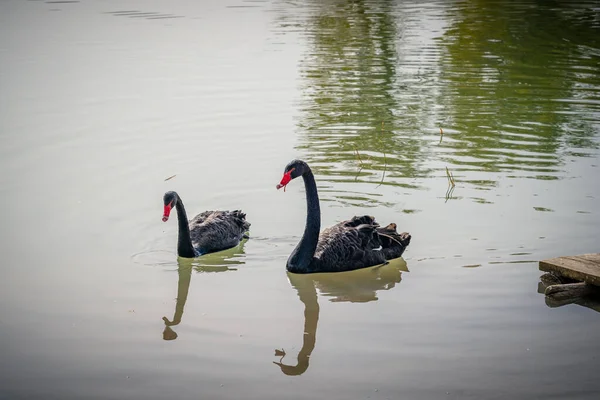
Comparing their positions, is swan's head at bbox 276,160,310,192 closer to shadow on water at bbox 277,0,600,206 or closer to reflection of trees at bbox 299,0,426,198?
shadow on water at bbox 277,0,600,206

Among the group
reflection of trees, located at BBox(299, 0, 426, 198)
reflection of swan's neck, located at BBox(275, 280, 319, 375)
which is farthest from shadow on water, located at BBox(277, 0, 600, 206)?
reflection of swan's neck, located at BBox(275, 280, 319, 375)

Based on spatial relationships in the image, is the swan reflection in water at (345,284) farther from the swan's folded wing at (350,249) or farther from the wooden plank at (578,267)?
the wooden plank at (578,267)

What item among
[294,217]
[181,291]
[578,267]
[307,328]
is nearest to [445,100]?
[294,217]

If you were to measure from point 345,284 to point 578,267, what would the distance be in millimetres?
1866

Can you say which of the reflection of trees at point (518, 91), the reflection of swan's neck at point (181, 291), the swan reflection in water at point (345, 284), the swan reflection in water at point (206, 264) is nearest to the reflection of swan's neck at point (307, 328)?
the swan reflection in water at point (345, 284)

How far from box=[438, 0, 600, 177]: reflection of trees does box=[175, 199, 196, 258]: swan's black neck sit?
389 cm

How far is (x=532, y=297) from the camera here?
6418 millimetres

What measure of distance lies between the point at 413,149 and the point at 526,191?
2087 mm

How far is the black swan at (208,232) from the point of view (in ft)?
24.5

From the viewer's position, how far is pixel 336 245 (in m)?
7.21

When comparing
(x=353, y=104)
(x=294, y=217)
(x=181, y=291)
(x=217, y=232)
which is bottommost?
(x=353, y=104)

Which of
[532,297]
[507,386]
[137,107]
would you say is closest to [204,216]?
[532,297]

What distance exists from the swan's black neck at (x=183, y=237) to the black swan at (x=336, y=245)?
943 mm

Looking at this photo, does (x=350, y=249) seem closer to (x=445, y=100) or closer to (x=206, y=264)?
(x=206, y=264)
